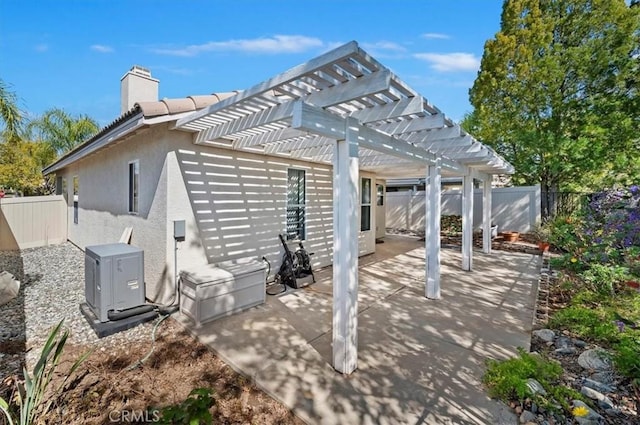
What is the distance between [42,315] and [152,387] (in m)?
3.23

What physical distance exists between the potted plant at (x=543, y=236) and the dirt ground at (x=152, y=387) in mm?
10644

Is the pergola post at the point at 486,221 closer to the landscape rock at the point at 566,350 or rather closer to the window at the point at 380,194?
the window at the point at 380,194

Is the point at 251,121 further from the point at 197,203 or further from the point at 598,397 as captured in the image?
the point at 598,397

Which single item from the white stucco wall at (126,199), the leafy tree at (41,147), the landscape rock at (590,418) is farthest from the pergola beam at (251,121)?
the leafy tree at (41,147)

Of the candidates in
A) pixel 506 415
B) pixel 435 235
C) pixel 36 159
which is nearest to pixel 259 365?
pixel 506 415

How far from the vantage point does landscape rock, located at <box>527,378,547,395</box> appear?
2.75 m

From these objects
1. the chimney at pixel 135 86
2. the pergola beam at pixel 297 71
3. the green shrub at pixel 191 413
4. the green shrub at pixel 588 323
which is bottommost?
the green shrub at pixel 588 323

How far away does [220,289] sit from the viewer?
4496 mm

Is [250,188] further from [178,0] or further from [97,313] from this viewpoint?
[178,0]

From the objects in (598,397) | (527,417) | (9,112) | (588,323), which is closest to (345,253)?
(527,417)

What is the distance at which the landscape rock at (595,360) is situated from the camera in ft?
10.7

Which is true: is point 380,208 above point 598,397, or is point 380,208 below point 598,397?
above

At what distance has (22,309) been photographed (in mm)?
4852

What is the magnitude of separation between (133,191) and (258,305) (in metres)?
3.62
